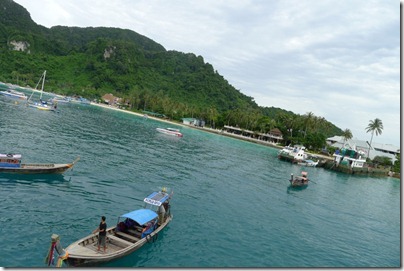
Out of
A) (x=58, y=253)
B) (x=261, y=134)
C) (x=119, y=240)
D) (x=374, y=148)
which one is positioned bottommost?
(x=119, y=240)

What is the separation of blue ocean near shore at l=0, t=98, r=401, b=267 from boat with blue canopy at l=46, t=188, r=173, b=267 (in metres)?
0.88

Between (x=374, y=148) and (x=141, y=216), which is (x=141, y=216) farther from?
(x=374, y=148)

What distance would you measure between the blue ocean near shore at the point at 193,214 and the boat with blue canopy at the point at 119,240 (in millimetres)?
880

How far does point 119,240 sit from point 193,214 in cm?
1161

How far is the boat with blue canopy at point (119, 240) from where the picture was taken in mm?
17359

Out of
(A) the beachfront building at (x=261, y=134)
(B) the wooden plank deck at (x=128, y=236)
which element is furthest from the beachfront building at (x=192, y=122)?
(B) the wooden plank deck at (x=128, y=236)

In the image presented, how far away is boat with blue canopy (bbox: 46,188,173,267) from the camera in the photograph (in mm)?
17359

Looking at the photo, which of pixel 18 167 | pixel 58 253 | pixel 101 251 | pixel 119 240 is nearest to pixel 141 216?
pixel 119 240

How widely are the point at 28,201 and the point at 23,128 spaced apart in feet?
141

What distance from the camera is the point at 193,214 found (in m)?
31.3

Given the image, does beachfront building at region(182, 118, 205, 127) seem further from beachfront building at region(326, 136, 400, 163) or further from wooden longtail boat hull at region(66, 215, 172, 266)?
wooden longtail boat hull at region(66, 215, 172, 266)

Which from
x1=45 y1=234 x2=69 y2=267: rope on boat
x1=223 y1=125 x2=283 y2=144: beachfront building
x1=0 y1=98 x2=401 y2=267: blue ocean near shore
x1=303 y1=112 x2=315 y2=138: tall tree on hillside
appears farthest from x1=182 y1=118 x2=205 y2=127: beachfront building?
x1=45 y1=234 x2=69 y2=267: rope on boat

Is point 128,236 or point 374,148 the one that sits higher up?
point 374,148

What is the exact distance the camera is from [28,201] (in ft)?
88.2
